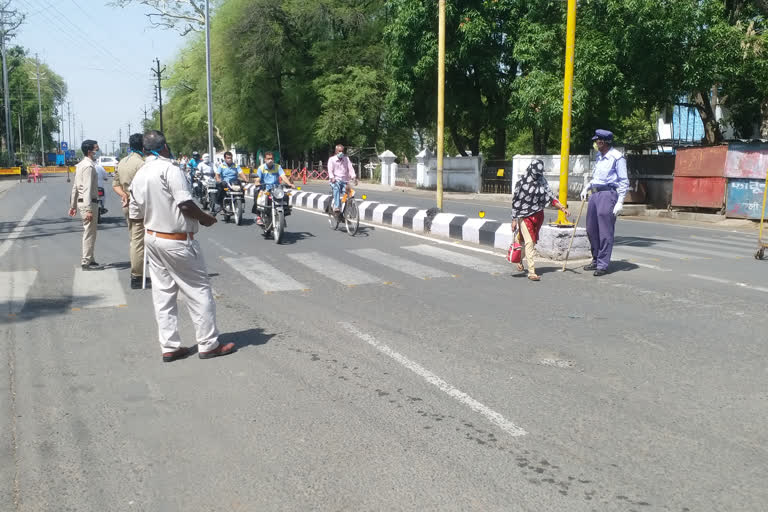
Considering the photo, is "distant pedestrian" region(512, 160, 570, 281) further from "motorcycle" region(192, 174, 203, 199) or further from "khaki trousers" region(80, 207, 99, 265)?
"motorcycle" region(192, 174, 203, 199)

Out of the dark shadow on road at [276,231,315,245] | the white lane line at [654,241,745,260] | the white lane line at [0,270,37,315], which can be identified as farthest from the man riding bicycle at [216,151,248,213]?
the white lane line at [654,241,745,260]

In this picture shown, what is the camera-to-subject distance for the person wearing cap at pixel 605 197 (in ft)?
30.6

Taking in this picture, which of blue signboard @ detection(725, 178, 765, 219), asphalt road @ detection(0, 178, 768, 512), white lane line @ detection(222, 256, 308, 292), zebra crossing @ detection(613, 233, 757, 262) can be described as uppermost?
blue signboard @ detection(725, 178, 765, 219)

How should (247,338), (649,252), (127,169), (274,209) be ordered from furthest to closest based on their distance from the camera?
(274,209) → (649,252) → (127,169) → (247,338)

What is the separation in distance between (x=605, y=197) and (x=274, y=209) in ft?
20.8

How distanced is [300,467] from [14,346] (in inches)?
146

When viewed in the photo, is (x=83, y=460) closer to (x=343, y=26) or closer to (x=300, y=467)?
(x=300, y=467)

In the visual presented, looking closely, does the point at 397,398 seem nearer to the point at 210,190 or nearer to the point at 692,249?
the point at 692,249

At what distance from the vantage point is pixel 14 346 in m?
6.14

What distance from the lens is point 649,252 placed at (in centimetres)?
1182

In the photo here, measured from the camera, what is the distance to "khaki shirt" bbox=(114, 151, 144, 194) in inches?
368

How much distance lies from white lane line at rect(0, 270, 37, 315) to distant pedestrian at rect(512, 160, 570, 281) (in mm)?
6050

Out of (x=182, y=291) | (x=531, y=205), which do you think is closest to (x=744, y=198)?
(x=531, y=205)

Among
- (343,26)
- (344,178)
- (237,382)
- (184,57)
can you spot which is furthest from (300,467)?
(184,57)
